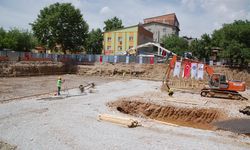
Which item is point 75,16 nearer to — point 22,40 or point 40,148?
point 22,40

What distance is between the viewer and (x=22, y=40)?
60625 millimetres

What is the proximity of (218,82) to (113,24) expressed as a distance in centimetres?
5589

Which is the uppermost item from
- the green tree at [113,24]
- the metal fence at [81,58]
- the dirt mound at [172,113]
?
the green tree at [113,24]

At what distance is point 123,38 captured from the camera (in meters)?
60.2

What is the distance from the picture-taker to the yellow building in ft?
192

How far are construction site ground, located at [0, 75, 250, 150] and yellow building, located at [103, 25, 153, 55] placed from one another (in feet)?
128

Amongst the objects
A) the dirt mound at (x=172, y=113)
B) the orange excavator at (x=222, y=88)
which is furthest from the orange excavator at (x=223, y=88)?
the dirt mound at (x=172, y=113)

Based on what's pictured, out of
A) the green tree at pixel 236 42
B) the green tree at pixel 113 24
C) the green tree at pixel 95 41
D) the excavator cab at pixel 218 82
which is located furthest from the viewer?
the green tree at pixel 113 24

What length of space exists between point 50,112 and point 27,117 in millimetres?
1663

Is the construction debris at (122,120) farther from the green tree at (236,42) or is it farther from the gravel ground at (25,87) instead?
the green tree at (236,42)

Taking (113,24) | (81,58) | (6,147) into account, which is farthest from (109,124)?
(113,24)

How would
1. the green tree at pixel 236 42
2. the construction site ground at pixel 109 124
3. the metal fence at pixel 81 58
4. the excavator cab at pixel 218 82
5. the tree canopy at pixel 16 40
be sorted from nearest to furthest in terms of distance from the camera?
the construction site ground at pixel 109 124
the excavator cab at pixel 218 82
the green tree at pixel 236 42
the metal fence at pixel 81 58
the tree canopy at pixel 16 40

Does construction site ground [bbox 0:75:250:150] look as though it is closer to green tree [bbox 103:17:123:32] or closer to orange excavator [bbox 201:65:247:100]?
orange excavator [bbox 201:65:247:100]

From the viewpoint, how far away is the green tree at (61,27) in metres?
53.0
